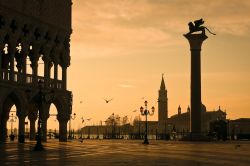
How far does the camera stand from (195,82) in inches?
3105

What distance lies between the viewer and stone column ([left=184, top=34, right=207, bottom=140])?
259ft

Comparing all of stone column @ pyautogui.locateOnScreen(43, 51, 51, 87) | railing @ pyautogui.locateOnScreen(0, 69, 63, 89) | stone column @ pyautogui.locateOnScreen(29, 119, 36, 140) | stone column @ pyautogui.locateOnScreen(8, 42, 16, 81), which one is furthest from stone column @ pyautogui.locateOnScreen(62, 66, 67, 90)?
stone column @ pyautogui.locateOnScreen(8, 42, 16, 81)

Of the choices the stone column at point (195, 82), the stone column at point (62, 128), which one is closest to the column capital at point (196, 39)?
the stone column at point (195, 82)

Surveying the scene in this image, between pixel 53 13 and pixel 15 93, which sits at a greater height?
pixel 53 13

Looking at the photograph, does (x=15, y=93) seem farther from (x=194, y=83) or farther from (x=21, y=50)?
(x=194, y=83)

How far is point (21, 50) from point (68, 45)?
934cm

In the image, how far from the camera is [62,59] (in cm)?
6831

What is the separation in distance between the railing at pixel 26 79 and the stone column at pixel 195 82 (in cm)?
2148

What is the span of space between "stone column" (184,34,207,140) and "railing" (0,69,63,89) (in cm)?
2148

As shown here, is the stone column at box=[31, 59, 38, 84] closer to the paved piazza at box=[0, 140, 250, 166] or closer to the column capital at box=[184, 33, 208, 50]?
the paved piazza at box=[0, 140, 250, 166]

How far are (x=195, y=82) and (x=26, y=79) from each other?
91.9 feet

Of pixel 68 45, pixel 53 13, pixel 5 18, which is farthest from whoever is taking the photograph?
pixel 68 45

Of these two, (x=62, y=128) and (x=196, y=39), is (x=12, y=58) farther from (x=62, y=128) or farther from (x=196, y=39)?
(x=196, y=39)

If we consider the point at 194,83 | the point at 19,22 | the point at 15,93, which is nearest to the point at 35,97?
the point at 15,93
